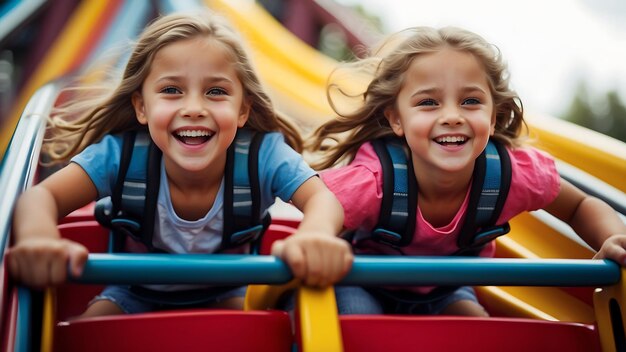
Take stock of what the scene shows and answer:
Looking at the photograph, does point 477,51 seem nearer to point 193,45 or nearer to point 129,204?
point 193,45

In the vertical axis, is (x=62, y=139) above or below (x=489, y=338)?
above

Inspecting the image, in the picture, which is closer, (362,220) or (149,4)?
(362,220)

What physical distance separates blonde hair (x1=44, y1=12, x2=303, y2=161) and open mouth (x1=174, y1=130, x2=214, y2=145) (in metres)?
0.16

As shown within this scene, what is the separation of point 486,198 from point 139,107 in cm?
74

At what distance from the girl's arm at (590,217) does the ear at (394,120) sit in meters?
0.36

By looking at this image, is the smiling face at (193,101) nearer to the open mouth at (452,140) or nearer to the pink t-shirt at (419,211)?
the pink t-shirt at (419,211)

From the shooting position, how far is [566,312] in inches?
58.4

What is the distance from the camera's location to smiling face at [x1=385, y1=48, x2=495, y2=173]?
1.28 m

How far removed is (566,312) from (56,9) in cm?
329

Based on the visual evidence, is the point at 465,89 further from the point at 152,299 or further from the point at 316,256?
the point at 152,299

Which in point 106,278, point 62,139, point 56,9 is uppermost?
point 56,9

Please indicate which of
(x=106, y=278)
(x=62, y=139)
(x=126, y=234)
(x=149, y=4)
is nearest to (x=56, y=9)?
(x=149, y=4)

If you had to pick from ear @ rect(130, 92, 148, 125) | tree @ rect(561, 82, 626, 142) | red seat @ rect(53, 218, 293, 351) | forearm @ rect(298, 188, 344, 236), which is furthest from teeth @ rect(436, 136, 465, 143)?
tree @ rect(561, 82, 626, 142)

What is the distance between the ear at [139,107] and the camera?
4.50ft
